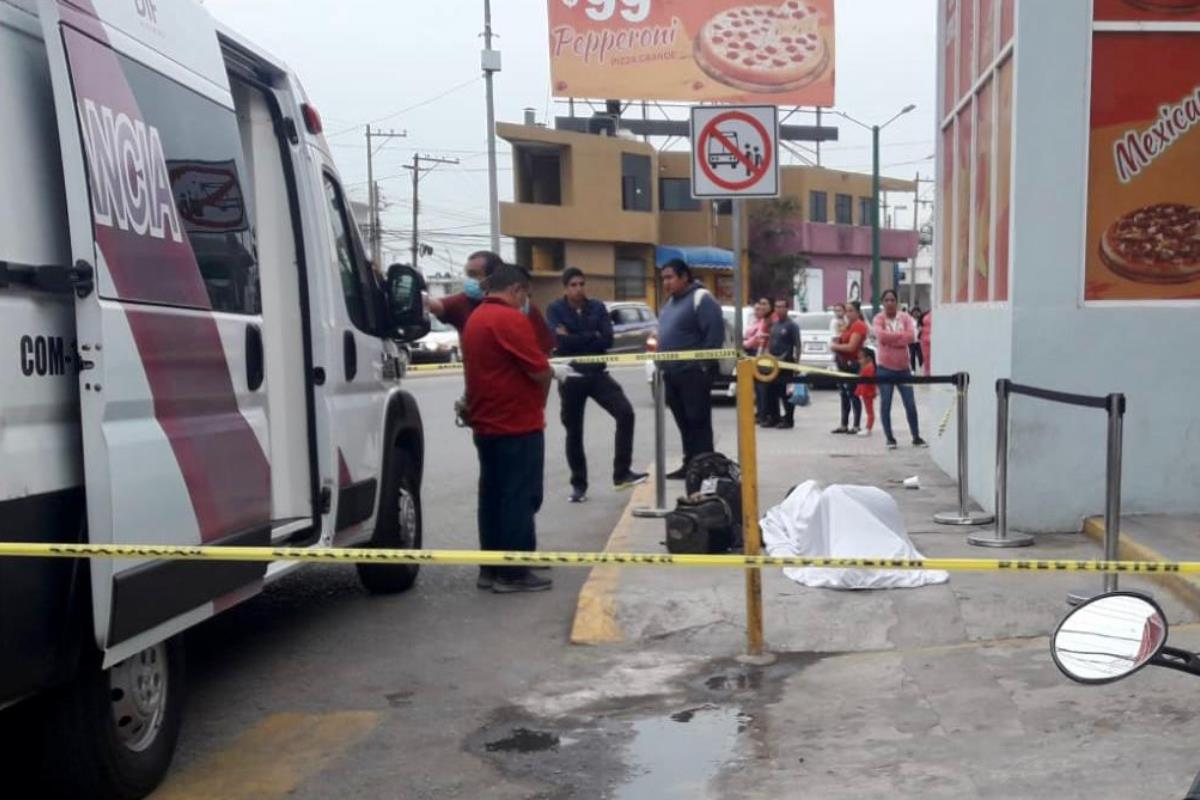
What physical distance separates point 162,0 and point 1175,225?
571cm

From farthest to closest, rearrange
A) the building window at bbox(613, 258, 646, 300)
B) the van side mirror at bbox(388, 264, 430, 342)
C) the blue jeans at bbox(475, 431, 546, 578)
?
1. the building window at bbox(613, 258, 646, 300)
2. the blue jeans at bbox(475, 431, 546, 578)
3. the van side mirror at bbox(388, 264, 430, 342)

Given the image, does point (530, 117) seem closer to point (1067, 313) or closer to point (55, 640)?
point (1067, 313)

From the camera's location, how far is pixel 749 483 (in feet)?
17.0

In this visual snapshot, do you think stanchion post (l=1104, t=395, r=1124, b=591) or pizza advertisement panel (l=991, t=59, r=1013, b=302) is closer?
stanchion post (l=1104, t=395, r=1124, b=591)

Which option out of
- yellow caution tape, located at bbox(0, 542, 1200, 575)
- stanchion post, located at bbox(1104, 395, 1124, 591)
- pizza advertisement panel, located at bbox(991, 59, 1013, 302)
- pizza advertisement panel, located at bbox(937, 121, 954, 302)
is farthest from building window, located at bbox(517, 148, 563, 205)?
yellow caution tape, located at bbox(0, 542, 1200, 575)

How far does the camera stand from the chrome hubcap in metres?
3.96

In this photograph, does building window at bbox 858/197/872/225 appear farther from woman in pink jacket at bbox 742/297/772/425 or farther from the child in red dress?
the child in red dress

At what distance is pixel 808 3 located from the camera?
107 ft

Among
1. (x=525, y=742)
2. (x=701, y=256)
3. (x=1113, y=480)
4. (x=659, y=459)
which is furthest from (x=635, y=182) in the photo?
(x=525, y=742)

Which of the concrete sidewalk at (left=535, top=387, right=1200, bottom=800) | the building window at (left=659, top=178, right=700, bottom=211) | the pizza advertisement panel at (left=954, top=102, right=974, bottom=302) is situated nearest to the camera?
the concrete sidewalk at (left=535, top=387, right=1200, bottom=800)

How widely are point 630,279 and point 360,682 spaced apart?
4193 centimetres

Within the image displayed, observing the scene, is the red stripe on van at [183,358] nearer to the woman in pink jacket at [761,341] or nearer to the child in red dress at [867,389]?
the child in red dress at [867,389]

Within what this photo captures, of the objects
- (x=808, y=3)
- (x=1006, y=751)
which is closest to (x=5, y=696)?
(x=1006, y=751)

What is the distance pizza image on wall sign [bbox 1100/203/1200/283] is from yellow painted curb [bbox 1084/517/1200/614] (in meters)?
1.48
